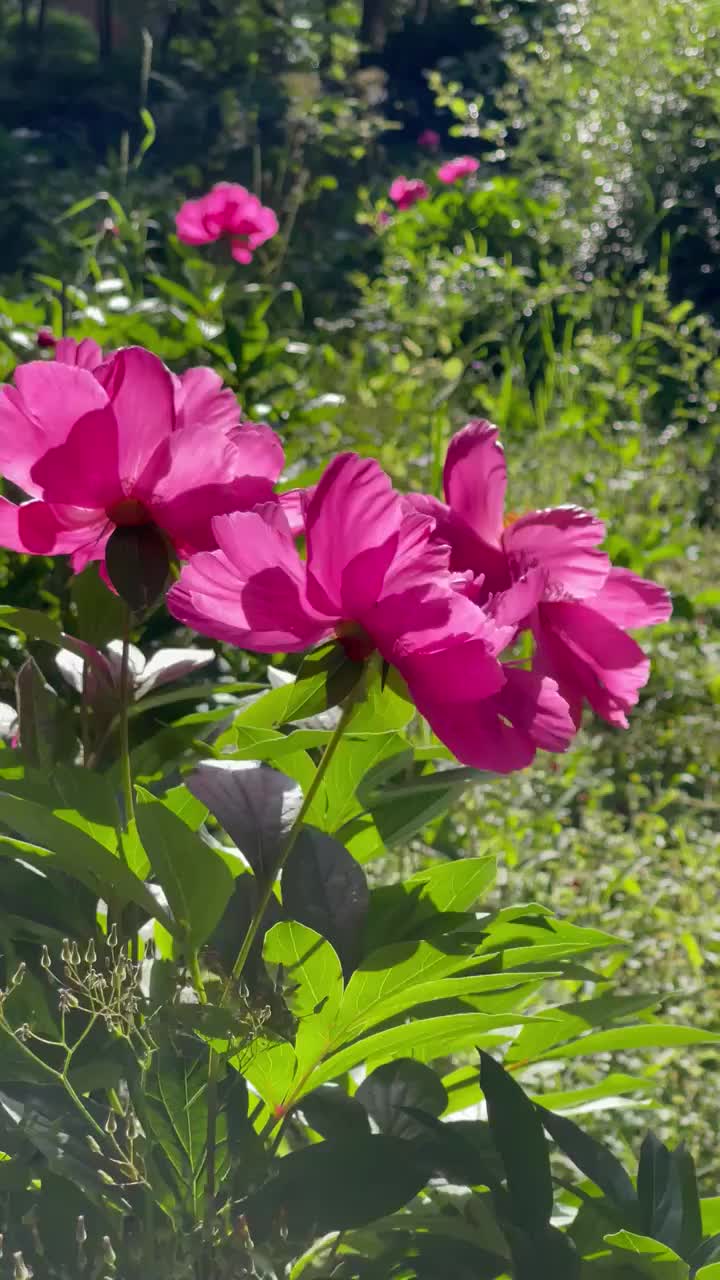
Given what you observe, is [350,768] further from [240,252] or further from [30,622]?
[240,252]

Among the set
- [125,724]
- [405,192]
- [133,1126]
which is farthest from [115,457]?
[405,192]

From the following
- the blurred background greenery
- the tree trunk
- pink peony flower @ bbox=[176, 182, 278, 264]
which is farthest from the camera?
the tree trunk

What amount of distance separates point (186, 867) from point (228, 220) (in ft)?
7.32

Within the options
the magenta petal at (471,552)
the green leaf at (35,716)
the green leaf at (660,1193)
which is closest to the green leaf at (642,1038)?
the green leaf at (660,1193)

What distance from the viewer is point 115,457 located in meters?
0.69

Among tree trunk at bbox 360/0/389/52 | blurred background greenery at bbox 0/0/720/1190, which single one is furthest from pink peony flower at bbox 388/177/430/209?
tree trunk at bbox 360/0/389/52

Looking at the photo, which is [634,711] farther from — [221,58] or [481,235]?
[221,58]

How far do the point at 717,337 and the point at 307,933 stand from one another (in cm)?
391

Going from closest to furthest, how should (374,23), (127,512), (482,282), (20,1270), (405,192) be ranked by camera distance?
(20,1270), (127,512), (482,282), (405,192), (374,23)

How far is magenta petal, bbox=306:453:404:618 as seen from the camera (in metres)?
0.63

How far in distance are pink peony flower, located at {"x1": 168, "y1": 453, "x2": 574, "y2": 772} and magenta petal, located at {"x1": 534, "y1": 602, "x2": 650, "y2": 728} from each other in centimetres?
10

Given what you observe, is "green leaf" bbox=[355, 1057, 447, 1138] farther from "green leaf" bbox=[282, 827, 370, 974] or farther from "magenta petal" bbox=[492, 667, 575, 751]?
"magenta petal" bbox=[492, 667, 575, 751]

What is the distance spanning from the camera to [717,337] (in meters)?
4.23

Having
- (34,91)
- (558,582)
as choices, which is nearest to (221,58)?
(34,91)
